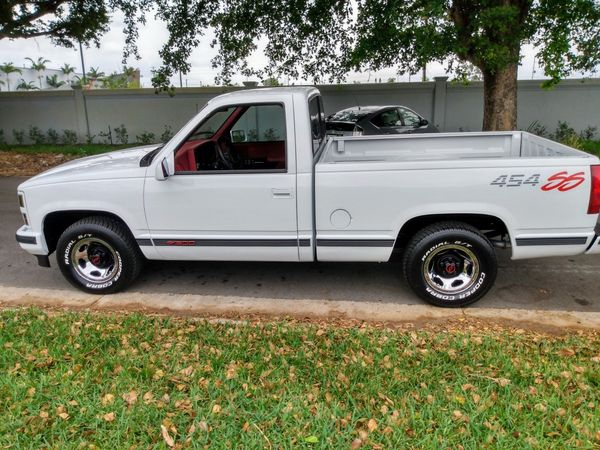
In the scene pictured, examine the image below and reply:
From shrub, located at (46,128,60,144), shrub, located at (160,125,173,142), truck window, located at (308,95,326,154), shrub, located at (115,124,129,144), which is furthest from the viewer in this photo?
shrub, located at (46,128,60,144)

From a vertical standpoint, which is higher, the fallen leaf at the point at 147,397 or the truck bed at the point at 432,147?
the truck bed at the point at 432,147

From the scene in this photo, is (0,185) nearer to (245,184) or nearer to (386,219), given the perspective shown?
(245,184)

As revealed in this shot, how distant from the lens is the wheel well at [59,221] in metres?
4.83

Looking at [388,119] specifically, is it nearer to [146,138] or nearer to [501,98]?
[501,98]

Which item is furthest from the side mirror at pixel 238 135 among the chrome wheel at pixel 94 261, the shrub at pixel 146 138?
the shrub at pixel 146 138

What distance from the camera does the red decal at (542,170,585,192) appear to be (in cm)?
398

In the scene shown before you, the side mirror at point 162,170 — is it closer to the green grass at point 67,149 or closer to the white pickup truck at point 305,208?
the white pickup truck at point 305,208

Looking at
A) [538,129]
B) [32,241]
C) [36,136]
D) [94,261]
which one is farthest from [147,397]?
[36,136]

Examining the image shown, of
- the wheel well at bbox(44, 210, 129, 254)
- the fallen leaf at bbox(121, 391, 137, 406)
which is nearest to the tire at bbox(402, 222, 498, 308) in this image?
the fallen leaf at bbox(121, 391, 137, 406)

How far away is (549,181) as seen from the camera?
4012 mm

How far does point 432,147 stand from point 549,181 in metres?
1.61

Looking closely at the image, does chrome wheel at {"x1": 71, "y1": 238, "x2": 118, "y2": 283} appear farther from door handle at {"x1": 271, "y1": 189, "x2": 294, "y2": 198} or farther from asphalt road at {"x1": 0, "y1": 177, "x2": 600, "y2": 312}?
door handle at {"x1": 271, "y1": 189, "x2": 294, "y2": 198}

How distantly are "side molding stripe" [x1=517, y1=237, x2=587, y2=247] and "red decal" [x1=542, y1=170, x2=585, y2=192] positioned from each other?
45 centimetres

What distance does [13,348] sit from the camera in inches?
147
